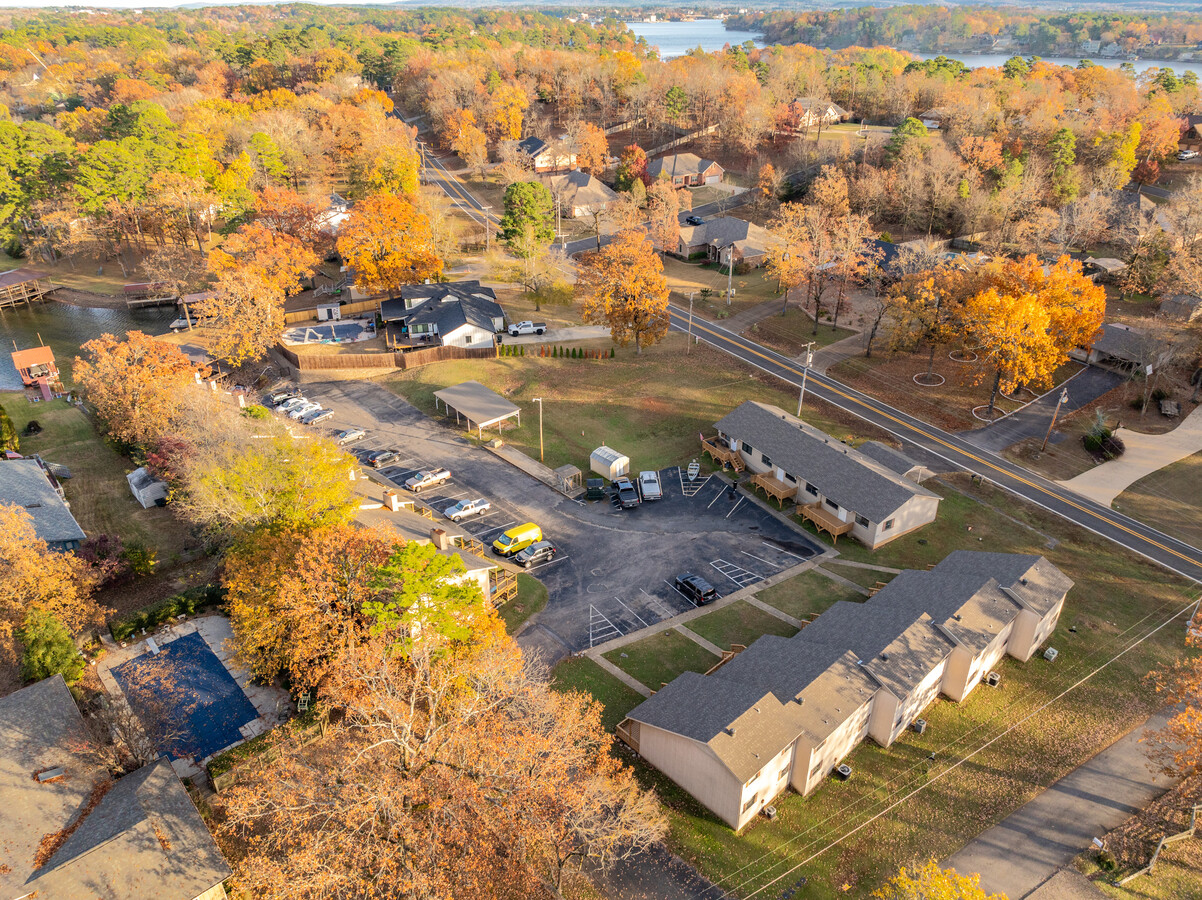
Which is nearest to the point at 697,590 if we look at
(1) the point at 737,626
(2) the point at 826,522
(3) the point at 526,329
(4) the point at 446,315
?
(1) the point at 737,626

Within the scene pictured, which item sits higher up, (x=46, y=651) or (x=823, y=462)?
(x=46, y=651)

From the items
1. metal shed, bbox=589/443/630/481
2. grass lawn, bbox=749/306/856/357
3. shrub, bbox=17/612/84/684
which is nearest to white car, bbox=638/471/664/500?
metal shed, bbox=589/443/630/481

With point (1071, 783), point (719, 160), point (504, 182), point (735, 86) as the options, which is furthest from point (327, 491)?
point (735, 86)

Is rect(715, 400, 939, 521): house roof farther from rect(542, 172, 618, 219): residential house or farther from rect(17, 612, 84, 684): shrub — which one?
rect(542, 172, 618, 219): residential house

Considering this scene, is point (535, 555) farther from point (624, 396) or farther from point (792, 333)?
point (792, 333)

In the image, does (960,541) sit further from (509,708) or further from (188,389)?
(188,389)
